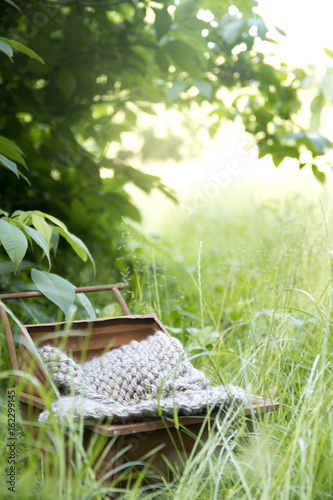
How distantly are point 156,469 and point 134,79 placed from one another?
203cm

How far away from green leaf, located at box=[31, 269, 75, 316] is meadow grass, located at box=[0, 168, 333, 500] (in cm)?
35

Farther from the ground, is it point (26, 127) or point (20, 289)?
point (26, 127)

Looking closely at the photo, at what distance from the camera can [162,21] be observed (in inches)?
77.2

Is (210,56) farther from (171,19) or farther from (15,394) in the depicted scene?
(15,394)

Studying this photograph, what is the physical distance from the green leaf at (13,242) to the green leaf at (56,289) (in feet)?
0.43

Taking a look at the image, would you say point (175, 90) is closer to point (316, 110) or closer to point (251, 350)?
point (316, 110)

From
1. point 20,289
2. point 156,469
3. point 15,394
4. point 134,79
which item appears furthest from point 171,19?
point 156,469

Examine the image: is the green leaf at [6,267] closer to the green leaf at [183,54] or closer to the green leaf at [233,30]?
the green leaf at [183,54]

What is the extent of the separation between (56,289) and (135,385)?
0.34 meters

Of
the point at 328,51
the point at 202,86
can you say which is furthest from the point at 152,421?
Answer: the point at 328,51

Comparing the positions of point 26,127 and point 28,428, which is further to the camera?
point 26,127

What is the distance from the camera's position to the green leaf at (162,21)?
77.1 inches

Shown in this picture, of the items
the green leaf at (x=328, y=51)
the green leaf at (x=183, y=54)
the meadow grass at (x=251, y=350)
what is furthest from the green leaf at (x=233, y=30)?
the meadow grass at (x=251, y=350)

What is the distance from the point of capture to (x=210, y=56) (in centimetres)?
255
